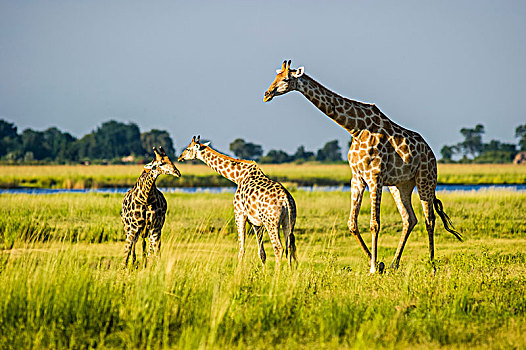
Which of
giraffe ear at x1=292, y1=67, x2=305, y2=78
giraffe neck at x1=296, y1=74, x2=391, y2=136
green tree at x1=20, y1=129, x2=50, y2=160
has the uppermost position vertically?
green tree at x1=20, y1=129, x2=50, y2=160

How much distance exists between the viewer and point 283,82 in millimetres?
8703

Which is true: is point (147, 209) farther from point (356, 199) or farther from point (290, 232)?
point (356, 199)

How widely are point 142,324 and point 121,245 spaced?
796 cm

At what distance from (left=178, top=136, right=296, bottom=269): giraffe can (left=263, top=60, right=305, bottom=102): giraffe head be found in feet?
4.81

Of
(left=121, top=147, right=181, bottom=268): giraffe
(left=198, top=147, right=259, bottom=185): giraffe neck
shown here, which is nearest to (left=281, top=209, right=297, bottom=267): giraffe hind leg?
(left=198, top=147, right=259, bottom=185): giraffe neck

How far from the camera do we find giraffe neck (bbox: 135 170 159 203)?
9.52m

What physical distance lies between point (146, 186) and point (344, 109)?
3167 millimetres

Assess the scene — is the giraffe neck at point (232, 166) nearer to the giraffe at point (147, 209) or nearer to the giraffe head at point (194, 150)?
the giraffe head at point (194, 150)

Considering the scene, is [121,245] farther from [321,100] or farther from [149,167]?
[321,100]

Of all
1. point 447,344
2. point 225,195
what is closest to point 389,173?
point 447,344

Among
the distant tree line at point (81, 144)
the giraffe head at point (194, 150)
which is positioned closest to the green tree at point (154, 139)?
the distant tree line at point (81, 144)

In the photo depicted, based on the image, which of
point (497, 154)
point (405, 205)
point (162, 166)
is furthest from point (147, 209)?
point (497, 154)

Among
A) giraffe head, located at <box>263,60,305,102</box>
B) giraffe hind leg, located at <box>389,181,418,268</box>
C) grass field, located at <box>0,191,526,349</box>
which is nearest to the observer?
grass field, located at <box>0,191,526,349</box>

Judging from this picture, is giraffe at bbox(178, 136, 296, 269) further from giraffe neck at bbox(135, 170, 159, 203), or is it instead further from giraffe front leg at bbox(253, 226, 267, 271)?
giraffe neck at bbox(135, 170, 159, 203)
